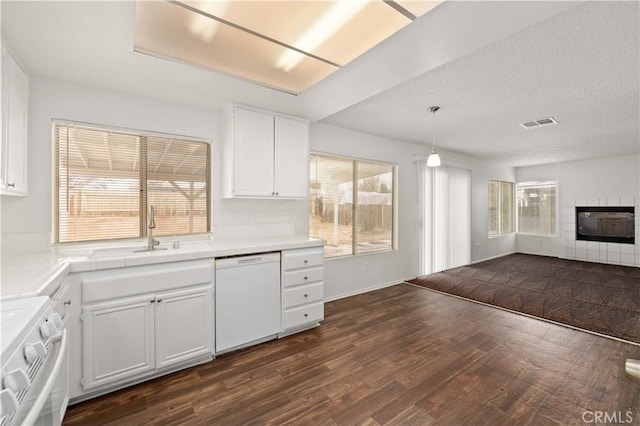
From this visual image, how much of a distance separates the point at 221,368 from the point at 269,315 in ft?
2.02

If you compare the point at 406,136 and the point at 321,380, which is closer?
the point at 321,380

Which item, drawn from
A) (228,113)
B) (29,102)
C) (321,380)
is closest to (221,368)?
(321,380)

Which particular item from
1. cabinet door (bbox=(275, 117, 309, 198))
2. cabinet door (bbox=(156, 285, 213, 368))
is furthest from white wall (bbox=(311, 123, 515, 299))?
cabinet door (bbox=(156, 285, 213, 368))

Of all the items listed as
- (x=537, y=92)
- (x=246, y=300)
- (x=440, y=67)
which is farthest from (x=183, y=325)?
(x=537, y=92)

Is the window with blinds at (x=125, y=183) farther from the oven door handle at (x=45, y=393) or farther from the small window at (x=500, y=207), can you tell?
the small window at (x=500, y=207)

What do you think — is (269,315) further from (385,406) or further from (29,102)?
(29,102)

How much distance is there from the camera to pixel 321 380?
2242 mm

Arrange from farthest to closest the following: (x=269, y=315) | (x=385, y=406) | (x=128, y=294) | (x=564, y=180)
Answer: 1. (x=564, y=180)
2. (x=269, y=315)
3. (x=128, y=294)
4. (x=385, y=406)

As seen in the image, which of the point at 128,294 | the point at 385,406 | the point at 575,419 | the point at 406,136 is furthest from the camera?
the point at 406,136

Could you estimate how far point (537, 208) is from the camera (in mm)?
7996

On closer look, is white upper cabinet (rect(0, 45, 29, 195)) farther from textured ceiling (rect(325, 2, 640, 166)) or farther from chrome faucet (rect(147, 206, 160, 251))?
textured ceiling (rect(325, 2, 640, 166))

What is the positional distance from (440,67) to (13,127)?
10.7ft

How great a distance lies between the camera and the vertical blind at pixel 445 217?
534 cm

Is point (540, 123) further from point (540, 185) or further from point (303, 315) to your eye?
point (540, 185)
